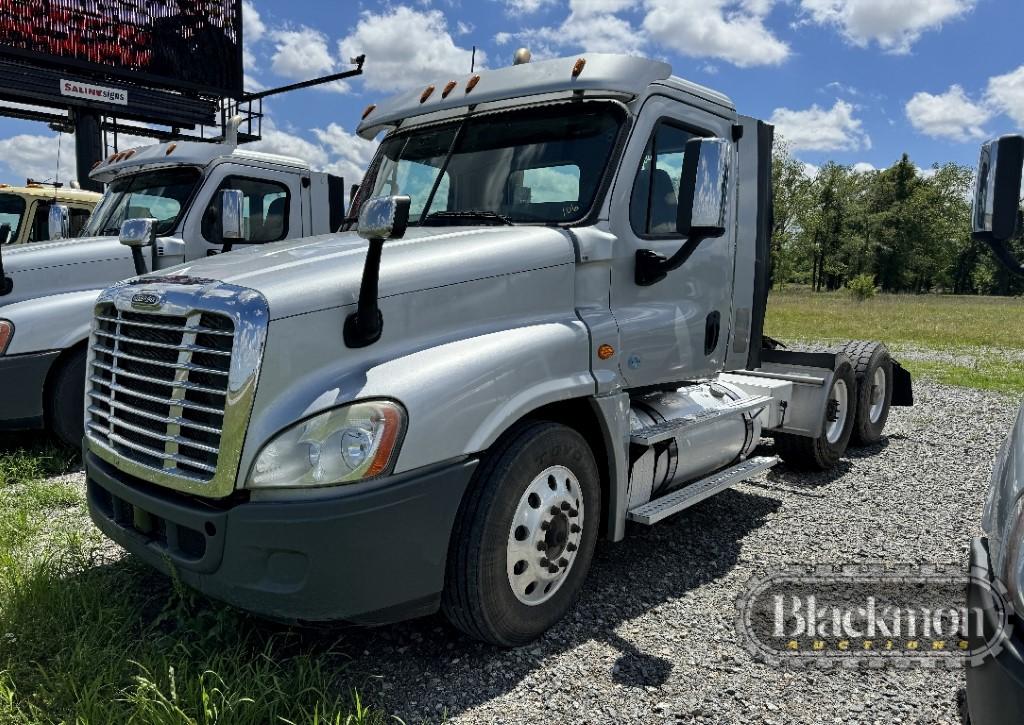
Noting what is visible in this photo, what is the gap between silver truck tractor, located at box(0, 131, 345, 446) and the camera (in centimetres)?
584

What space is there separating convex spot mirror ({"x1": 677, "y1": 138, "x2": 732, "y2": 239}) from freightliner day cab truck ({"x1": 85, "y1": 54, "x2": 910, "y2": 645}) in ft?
0.03

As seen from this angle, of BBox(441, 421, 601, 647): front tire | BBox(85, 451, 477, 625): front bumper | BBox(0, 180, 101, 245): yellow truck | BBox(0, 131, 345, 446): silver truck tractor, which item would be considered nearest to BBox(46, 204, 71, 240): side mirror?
BBox(0, 131, 345, 446): silver truck tractor

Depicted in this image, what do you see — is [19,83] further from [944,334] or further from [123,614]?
[944,334]

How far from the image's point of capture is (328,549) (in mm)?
2594

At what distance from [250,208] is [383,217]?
5221 mm

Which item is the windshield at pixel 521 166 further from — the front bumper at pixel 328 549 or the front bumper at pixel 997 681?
the front bumper at pixel 997 681

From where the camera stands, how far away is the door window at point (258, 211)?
273 inches

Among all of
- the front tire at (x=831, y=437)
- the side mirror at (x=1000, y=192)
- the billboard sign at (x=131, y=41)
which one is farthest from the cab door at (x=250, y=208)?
the billboard sign at (x=131, y=41)

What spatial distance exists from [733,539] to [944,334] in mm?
19835

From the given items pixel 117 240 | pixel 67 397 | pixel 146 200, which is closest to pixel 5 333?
pixel 67 397

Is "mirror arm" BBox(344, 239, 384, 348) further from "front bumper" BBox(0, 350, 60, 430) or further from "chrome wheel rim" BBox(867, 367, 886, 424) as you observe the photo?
"chrome wheel rim" BBox(867, 367, 886, 424)

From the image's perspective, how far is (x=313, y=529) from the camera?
8.44 feet

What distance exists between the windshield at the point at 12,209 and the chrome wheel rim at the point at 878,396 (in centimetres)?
1005

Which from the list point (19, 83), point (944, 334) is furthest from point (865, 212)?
point (19, 83)
